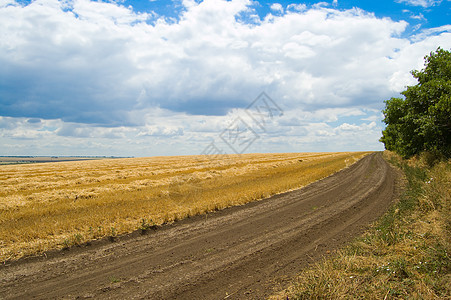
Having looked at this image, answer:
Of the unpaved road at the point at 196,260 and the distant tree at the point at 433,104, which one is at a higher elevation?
the distant tree at the point at 433,104

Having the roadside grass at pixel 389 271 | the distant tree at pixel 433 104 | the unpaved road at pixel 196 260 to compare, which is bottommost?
the unpaved road at pixel 196 260

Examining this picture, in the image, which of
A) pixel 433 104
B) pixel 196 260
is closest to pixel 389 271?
pixel 196 260

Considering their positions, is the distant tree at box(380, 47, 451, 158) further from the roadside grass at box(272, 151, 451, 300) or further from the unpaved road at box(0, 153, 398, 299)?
the roadside grass at box(272, 151, 451, 300)

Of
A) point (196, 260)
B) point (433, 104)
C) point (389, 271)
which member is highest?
point (433, 104)

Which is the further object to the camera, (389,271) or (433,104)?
(433,104)

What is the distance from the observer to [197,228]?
9367 mm

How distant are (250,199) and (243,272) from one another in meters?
8.71

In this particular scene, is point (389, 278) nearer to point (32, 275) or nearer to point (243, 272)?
point (243, 272)

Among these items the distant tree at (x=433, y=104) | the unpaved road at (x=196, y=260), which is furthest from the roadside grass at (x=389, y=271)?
the distant tree at (x=433, y=104)

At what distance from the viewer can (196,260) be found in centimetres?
649

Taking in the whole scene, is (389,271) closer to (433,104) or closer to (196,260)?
(196,260)

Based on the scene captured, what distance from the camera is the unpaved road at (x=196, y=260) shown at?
17.0ft

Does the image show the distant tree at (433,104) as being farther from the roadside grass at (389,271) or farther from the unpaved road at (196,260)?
the roadside grass at (389,271)

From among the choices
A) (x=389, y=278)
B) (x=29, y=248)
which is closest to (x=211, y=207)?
(x=29, y=248)
